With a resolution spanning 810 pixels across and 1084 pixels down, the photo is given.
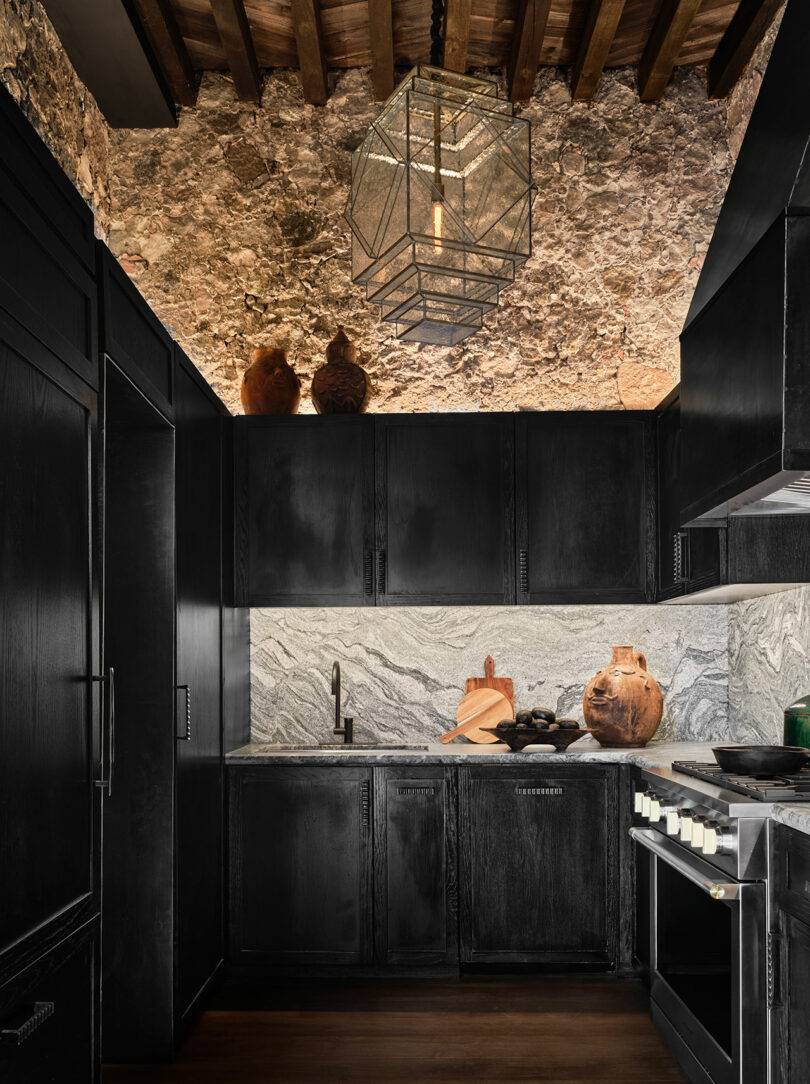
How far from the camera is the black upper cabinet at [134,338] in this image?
8.90 feet

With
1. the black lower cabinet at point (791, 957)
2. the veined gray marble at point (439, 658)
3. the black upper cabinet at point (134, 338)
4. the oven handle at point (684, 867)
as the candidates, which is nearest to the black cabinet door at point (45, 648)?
the black upper cabinet at point (134, 338)

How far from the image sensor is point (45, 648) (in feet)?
7.15

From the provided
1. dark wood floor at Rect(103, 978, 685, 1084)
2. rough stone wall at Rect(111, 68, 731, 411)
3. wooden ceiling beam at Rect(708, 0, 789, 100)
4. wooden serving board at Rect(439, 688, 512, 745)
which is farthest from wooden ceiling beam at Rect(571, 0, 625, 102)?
dark wood floor at Rect(103, 978, 685, 1084)

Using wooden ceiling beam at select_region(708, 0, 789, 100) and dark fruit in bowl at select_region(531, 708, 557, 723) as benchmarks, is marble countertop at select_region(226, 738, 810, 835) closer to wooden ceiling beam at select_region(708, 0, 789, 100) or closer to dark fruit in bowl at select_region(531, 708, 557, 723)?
dark fruit in bowl at select_region(531, 708, 557, 723)

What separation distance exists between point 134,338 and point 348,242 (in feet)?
7.84

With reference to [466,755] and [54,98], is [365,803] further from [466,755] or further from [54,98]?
[54,98]

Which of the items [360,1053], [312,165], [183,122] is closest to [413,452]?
[312,165]

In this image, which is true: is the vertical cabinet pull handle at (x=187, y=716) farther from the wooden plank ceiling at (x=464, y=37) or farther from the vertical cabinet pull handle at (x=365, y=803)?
the wooden plank ceiling at (x=464, y=37)

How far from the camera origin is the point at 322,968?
4.20 metres

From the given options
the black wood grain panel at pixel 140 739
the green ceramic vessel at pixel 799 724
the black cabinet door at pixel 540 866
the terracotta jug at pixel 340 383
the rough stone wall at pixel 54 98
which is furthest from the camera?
the terracotta jug at pixel 340 383

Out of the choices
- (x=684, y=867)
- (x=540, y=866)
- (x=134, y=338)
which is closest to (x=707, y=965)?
(x=684, y=867)

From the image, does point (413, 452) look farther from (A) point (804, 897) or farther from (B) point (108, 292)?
(A) point (804, 897)

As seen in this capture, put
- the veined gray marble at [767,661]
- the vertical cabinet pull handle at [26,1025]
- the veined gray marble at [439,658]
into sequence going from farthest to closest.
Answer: the veined gray marble at [439,658], the veined gray marble at [767,661], the vertical cabinet pull handle at [26,1025]

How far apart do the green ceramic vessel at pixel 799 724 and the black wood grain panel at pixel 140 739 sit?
2.14m
